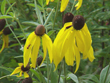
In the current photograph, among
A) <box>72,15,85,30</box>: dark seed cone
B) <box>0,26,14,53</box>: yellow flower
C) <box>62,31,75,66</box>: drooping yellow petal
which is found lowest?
<box>0,26,14,53</box>: yellow flower

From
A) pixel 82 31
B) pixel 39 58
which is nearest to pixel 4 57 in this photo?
pixel 39 58

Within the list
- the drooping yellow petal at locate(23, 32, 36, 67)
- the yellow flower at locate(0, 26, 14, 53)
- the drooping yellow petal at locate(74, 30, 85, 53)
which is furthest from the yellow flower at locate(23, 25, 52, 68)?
the yellow flower at locate(0, 26, 14, 53)

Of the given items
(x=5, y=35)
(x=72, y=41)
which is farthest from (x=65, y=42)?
(x=5, y=35)

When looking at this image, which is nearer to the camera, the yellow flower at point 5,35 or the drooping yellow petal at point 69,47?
the drooping yellow petal at point 69,47

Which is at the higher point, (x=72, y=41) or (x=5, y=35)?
(x=72, y=41)

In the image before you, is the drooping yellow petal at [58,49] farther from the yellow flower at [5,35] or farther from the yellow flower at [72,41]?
the yellow flower at [5,35]

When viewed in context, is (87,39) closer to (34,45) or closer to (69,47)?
(69,47)

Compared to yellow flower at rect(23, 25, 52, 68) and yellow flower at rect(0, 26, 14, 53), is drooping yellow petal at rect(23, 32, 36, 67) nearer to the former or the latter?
yellow flower at rect(23, 25, 52, 68)

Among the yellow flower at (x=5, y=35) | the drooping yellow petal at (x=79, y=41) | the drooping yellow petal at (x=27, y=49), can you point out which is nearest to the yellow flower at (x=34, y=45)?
the drooping yellow petal at (x=27, y=49)

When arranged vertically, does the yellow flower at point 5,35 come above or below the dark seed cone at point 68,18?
Answer: below
